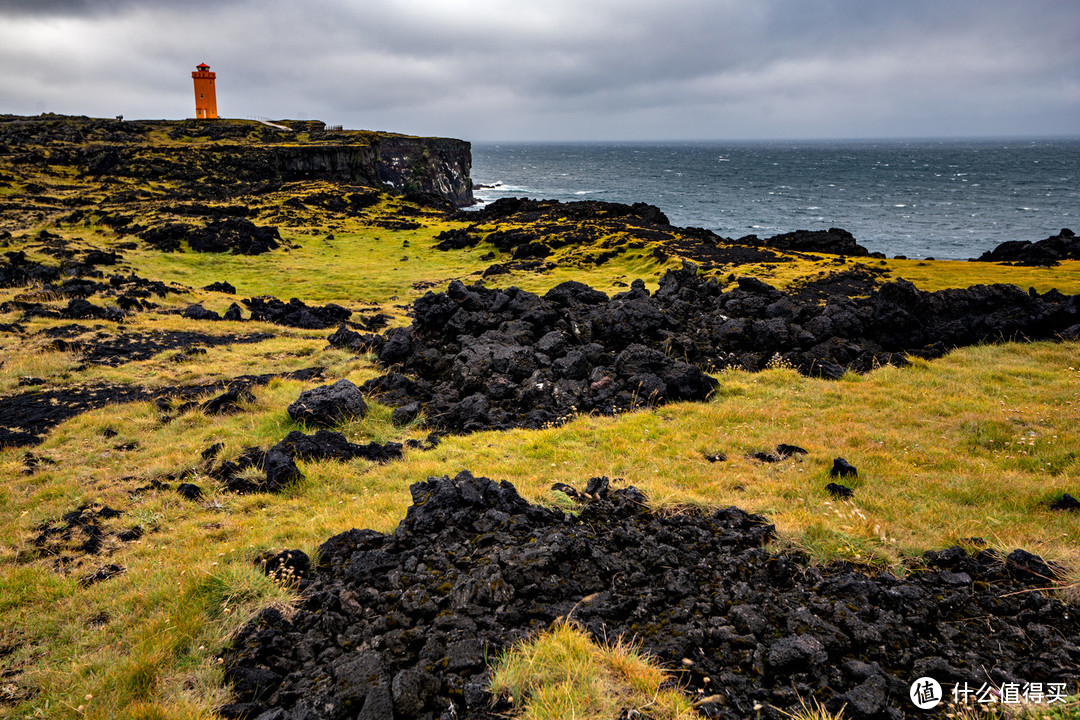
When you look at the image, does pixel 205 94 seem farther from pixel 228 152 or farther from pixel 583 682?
pixel 583 682

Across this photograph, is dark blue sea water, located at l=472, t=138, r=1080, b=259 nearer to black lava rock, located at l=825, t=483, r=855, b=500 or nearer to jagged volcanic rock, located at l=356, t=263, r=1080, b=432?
jagged volcanic rock, located at l=356, t=263, r=1080, b=432

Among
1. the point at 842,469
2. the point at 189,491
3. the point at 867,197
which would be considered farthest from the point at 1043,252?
the point at 867,197

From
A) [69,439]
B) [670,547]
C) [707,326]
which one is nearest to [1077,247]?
[707,326]

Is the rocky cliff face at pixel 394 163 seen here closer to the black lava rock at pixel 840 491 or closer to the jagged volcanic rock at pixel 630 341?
the jagged volcanic rock at pixel 630 341

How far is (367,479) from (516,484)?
9.96ft

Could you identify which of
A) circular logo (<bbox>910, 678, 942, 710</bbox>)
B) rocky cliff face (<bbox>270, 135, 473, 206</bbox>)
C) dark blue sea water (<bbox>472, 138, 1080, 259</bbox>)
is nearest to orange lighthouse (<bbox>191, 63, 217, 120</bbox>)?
rocky cliff face (<bbox>270, 135, 473, 206</bbox>)

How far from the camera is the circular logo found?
14.3 feet

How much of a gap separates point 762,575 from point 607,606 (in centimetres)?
202

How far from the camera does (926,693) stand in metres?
4.47

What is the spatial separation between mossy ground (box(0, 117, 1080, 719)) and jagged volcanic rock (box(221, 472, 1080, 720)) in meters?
0.58

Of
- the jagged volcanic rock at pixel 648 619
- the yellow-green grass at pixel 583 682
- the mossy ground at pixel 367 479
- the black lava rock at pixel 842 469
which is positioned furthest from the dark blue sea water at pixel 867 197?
the yellow-green grass at pixel 583 682

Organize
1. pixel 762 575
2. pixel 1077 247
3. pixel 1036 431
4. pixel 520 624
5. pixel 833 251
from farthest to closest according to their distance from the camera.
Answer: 1. pixel 833 251
2. pixel 1077 247
3. pixel 1036 431
4. pixel 762 575
5. pixel 520 624

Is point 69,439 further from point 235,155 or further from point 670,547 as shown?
point 235,155

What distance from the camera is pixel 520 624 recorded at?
5398mm
